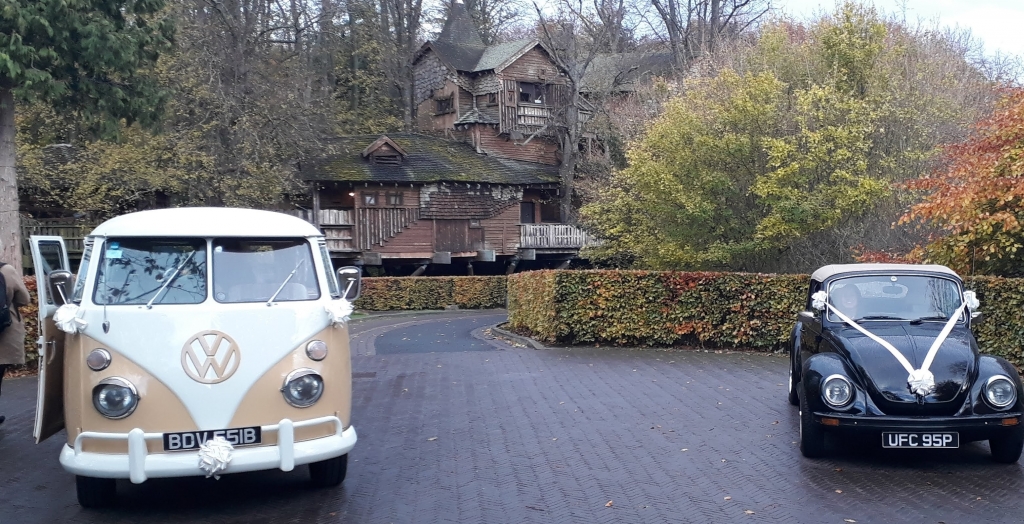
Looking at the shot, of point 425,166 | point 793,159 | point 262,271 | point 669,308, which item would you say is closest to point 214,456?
point 262,271

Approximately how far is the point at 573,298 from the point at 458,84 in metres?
29.6

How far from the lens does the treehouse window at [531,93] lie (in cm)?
4484

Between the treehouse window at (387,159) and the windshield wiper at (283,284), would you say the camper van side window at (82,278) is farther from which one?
the treehouse window at (387,159)

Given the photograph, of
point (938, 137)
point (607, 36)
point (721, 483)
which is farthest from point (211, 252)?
point (607, 36)

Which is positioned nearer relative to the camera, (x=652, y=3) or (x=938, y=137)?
(x=938, y=137)

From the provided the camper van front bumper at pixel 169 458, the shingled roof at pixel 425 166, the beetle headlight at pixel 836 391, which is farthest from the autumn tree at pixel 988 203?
the shingled roof at pixel 425 166

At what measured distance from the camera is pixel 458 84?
4522 cm

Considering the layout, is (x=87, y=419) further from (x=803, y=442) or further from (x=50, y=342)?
(x=803, y=442)

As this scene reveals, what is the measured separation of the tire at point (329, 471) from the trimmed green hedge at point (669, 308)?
1094cm

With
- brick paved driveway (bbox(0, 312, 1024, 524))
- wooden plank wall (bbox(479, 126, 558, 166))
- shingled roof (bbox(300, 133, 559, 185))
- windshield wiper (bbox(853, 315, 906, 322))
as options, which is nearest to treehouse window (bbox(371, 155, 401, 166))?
shingled roof (bbox(300, 133, 559, 185))

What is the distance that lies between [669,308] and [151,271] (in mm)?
12315

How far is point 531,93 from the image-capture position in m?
45.1

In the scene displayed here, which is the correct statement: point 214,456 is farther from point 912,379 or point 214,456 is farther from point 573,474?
point 912,379

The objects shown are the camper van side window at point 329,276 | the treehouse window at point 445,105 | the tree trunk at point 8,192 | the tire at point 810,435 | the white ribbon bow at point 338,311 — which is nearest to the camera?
the white ribbon bow at point 338,311
